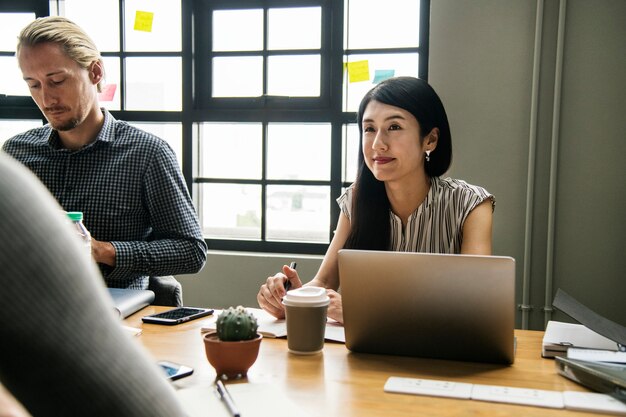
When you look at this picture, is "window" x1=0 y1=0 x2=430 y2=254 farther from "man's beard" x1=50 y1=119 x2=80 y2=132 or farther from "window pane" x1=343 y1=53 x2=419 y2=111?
"man's beard" x1=50 y1=119 x2=80 y2=132

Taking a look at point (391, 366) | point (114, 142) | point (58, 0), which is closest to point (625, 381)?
point (391, 366)

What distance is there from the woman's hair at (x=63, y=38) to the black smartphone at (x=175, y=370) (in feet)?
4.02

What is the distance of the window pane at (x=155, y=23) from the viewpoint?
10.4ft

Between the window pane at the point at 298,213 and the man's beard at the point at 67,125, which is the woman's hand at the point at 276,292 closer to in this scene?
the man's beard at the point at 67,125

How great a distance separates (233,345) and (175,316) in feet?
1.50

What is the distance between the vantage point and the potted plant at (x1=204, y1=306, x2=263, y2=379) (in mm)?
1010

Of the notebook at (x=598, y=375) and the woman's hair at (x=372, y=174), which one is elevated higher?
the woman's hair at (x=372, y=174)

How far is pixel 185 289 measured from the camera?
10.2ft

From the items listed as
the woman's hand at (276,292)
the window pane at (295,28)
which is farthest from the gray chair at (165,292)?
the window pane at (295,28)

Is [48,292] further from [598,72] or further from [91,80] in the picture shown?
[598,72]

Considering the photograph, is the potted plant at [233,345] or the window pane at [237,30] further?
the window pane at [237,30]

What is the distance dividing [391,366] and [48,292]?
0.88 m

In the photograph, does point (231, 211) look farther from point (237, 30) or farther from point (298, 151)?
point (237, 30)

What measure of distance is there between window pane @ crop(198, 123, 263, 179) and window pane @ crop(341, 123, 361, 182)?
0.46 metres
